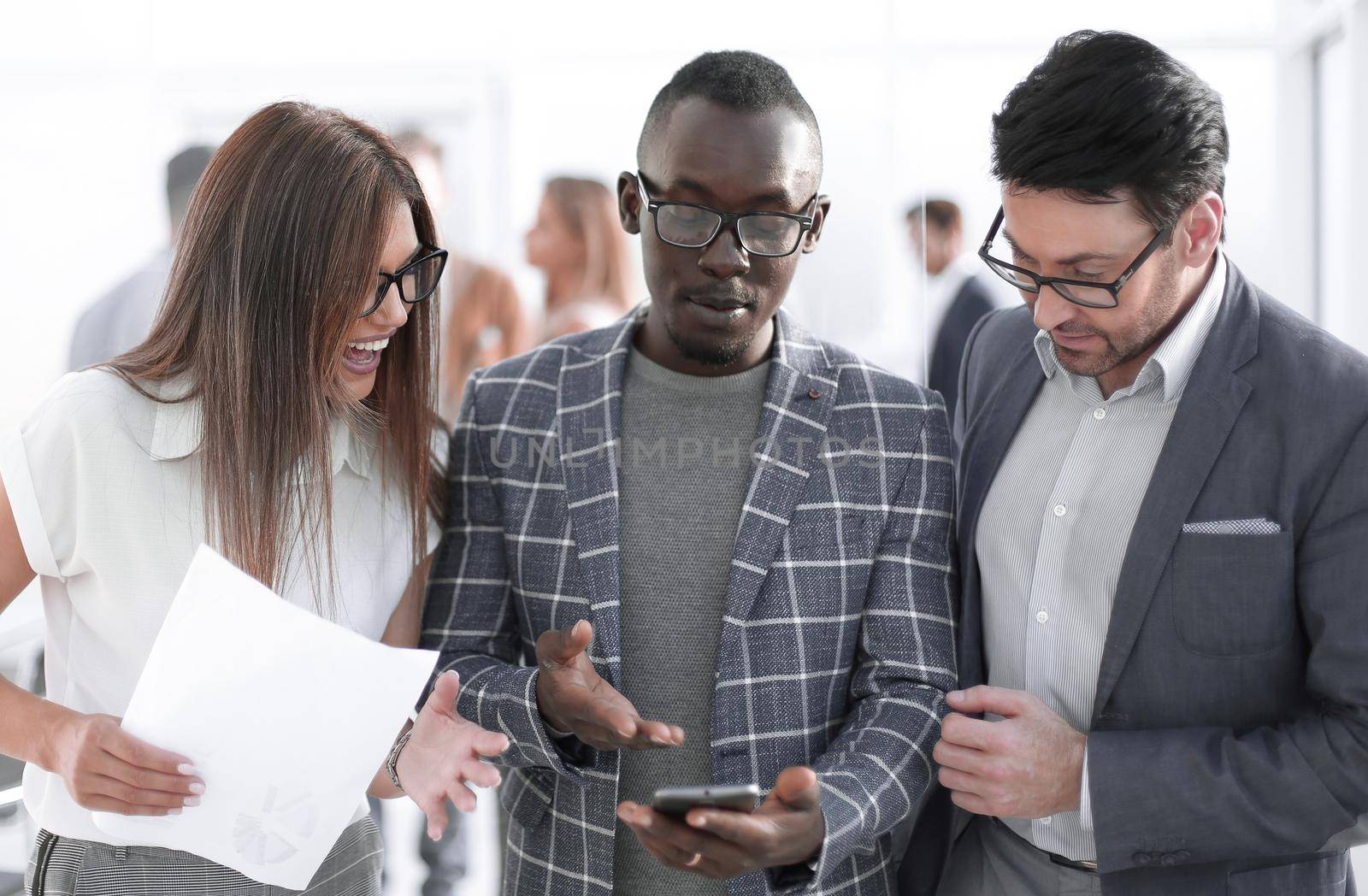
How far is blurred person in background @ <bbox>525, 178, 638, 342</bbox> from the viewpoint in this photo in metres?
3.40

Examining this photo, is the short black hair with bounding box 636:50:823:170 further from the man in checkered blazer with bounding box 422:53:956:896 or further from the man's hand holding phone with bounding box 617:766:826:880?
the man's hand holding phone with bounding box 617:766:826:880

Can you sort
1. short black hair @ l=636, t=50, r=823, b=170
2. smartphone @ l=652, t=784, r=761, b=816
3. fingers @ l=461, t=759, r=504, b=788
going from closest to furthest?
smartphone @ l=652, t=784, r=761, b=816 < fingers @ l=461, t=759, r=504, b=788 < short black hair @ l=636, t=50, r=823, b=170

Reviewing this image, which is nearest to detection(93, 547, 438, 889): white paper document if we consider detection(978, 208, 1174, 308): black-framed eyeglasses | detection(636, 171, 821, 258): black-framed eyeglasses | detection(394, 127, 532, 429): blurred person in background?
detection(636, 171, 821, 258): black-framed eyeglasses

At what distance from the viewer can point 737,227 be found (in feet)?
5.01

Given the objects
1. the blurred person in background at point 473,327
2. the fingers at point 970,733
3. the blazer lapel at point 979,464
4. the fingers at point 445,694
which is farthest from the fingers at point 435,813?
the blurred person in background at point 473,327

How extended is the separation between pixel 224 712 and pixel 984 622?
39.2 inches

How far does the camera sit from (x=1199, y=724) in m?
1.46

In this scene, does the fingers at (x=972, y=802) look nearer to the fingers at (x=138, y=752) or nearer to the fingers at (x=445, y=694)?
the fingers at (x=445, y=694)

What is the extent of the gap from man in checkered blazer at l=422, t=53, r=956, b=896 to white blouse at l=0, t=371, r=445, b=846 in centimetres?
32

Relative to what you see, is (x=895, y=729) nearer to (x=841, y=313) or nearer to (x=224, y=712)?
(x=224, y=712)

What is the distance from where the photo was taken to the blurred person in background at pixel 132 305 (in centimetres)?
333

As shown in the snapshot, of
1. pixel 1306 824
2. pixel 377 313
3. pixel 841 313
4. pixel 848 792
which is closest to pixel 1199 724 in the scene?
pixel 1306 824

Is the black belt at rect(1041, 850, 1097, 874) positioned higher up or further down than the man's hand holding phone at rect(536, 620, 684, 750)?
further down

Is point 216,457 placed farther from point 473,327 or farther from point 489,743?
point 473,327
